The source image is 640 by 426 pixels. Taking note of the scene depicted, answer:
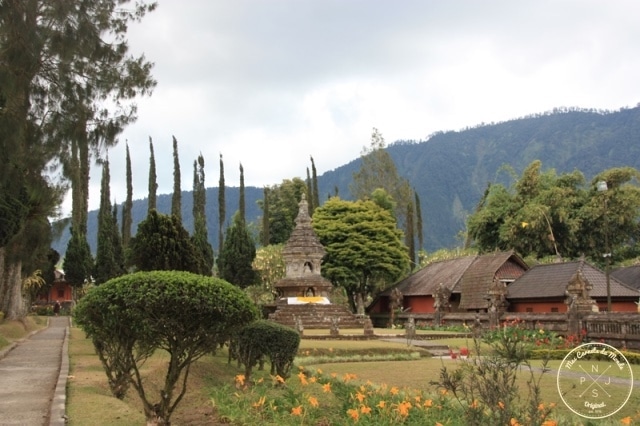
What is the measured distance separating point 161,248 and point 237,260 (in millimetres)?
26367

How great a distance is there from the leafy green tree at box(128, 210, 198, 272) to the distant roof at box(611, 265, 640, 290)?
29360 millimetres

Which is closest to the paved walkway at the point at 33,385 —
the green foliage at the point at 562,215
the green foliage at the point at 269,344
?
the green foliage at the point at 269,344

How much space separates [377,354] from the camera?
2089 cm

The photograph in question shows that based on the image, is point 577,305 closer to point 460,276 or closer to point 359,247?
point 460,276

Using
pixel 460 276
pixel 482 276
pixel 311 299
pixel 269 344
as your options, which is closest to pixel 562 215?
pixel 460 276

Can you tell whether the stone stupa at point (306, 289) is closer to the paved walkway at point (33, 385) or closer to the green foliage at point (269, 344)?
the paved walkway at point (33, 385)

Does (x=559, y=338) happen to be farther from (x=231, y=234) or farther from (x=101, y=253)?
(x=101, y=253)

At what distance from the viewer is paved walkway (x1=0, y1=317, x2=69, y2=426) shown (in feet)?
30.9

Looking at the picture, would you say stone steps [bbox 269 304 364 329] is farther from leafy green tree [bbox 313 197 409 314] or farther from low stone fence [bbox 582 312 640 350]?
low stone fence [bbox 582 312 640 350]

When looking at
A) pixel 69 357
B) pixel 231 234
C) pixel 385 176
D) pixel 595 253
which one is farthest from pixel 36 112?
pixel 385 176

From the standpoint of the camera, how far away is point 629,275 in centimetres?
3984

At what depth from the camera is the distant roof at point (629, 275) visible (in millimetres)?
38928

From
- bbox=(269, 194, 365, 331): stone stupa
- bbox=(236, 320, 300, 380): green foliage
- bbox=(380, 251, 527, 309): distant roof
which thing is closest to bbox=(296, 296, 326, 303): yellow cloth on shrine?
bbox=(269, 194, 365, 331): stone stupa

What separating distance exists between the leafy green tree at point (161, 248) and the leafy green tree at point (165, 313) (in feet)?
33.4
